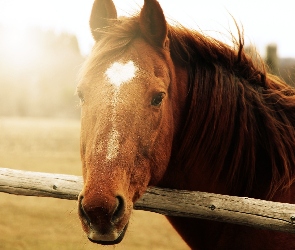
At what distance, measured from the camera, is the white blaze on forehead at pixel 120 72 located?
214cm

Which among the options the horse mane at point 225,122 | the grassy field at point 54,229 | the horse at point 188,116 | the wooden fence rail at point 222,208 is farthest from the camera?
the grassy field at point 54,229

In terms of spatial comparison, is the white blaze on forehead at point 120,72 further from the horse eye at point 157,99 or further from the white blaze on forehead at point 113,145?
the white blaze on forehead at point 113,145

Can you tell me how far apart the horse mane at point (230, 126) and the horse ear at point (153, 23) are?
20 cm

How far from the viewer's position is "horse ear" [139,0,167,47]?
2344 mm

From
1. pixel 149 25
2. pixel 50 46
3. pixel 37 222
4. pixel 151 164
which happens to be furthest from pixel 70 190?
pixel 50 46

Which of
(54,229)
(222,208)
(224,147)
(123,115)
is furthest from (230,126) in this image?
(54,229)

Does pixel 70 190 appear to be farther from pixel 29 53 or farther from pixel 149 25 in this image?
pixel 29 53

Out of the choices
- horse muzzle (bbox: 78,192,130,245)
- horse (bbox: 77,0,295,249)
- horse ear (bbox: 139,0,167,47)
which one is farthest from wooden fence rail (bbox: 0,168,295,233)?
horse ear (bbox: 139,0,167,47)

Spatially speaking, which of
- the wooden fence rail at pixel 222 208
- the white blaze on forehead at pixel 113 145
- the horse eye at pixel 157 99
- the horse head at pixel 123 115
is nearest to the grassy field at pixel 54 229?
the wooden fence rail at pixel 222 208

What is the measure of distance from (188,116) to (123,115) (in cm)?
56

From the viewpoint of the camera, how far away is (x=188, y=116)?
247cm

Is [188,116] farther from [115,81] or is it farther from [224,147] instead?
[115,81]

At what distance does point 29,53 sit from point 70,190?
171 ft

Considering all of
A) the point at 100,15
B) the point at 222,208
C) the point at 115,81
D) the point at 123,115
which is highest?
the point at 100,15
